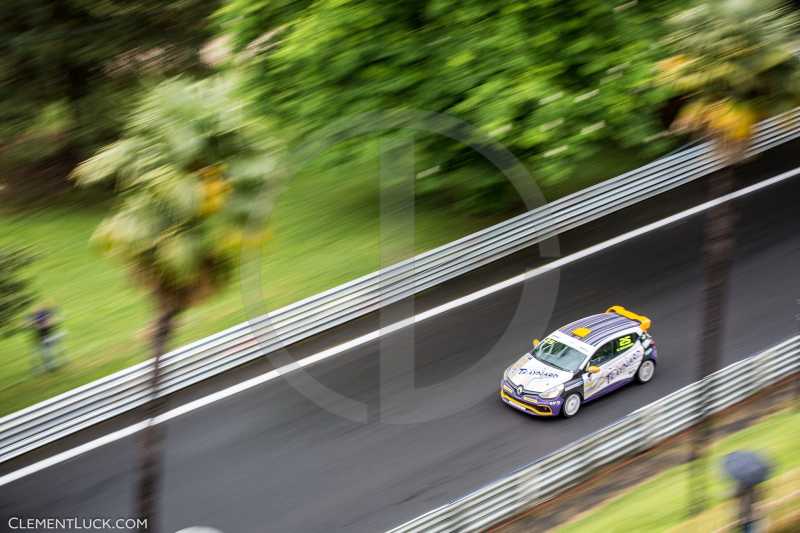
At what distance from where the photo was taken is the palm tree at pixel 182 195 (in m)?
12.9

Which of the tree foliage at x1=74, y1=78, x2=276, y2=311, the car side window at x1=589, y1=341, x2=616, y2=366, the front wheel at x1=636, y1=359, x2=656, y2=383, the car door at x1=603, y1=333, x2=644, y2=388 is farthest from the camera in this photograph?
the front wheel at x1=636, y1=359, x2=656, y2=383

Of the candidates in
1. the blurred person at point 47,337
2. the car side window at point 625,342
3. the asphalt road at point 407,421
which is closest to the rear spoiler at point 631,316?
the car side window at point 625,342

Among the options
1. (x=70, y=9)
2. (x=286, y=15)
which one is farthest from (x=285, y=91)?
(x=70, y=9)

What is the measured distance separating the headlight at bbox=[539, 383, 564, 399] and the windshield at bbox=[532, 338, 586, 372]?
433 millimetres

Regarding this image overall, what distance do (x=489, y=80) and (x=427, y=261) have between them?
4538 millimetres

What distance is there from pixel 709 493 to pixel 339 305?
392 inches

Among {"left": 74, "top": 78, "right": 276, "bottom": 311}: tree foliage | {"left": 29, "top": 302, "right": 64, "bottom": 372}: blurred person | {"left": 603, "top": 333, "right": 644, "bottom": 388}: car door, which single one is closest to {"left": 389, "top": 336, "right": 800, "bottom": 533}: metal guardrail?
{"left": 603, "top": 333, "right": 644, "bottom": 388}: car door

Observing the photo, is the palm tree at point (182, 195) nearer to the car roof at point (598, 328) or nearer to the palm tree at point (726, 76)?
the palm tree at point (726, 76)

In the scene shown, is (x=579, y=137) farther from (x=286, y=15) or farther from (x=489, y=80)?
(x=286, y=15)

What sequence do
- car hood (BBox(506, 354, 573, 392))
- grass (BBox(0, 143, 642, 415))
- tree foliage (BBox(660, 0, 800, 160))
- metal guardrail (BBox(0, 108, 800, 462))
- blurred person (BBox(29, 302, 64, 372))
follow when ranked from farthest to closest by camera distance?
grass (BBox(0, 143, 642, 415)), blurred person (BBox(29, 302, 64, 372)), metal guardrail (BBox(0, 108, 800, 462)), car hood (BBox(506, 354, 573, 392)), tree foliage (BBox(660, 0, 800, 160))

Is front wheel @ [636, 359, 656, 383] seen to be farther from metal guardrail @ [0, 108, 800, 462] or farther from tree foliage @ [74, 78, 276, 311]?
tree foliage @ [74, 78, 276, 311]

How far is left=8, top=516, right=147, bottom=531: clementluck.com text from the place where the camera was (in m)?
17.0

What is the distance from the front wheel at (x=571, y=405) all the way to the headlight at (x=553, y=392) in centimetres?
27

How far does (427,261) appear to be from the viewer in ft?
76.4
